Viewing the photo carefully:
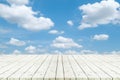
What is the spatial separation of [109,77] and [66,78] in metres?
0.74

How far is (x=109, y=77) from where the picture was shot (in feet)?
16.4

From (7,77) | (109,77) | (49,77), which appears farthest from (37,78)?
(109,77)

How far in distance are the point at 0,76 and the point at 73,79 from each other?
132 centimetres

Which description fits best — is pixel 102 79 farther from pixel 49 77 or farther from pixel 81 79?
pixel 49 77

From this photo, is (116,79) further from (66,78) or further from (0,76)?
(0,76)

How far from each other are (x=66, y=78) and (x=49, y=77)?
29 centimetres

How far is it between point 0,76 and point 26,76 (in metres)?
0.48

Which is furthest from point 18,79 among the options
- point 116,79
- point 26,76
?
point 116,79

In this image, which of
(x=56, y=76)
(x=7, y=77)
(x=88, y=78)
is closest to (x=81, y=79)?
(x=88, y=78)

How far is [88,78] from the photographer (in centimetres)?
491

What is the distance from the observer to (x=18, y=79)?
493cm

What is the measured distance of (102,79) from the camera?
16.1 ft

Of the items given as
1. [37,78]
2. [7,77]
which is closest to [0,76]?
[7,77]

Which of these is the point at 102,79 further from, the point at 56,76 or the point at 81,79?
the point at 56,76
